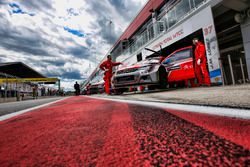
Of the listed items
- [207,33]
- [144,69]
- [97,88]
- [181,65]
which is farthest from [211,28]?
[97,88]

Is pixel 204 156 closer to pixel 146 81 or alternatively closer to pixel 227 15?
pixel 146 81

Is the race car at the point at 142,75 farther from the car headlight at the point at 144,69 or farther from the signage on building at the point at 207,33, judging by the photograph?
the signage on building at the point at 207,33

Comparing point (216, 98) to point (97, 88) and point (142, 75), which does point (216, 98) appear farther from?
point (97, 88)

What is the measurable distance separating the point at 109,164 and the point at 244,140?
23.3 inches

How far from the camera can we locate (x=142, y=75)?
16.9 ft

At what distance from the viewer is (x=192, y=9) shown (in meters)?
7.18

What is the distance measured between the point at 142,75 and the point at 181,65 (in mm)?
2209

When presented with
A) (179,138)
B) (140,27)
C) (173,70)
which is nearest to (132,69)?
(173,70)

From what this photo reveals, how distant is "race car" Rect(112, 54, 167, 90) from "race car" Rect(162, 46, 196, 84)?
2.87 feet

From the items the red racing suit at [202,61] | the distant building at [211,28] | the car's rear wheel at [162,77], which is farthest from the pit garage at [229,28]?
the car's rear wheel at [162,77]

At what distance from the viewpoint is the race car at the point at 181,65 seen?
5841 millimetres

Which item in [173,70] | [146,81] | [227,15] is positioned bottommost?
[146,81]

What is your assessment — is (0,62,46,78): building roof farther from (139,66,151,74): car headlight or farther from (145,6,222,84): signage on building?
(145,6,222,84): signage on building

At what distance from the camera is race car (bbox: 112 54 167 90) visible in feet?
16.5
